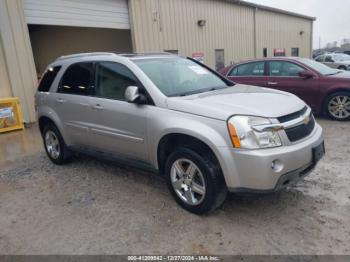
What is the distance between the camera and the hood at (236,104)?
9.85ft

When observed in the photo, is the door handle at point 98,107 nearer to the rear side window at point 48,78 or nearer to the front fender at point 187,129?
the front fender at point 187,129

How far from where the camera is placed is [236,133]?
2.86m

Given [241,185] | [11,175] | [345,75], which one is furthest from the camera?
[345,75]

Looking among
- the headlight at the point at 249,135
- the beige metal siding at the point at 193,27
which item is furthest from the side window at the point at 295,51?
the headlight at the point at 249,135

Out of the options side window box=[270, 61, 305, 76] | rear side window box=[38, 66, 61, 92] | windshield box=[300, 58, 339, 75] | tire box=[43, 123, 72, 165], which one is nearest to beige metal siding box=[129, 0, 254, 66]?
side window box=[270, 61, 305, 76]

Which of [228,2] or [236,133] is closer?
[236,133]

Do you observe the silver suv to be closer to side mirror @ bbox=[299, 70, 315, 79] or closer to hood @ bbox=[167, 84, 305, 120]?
hood @ bbox=[167, 84, 305, 120]

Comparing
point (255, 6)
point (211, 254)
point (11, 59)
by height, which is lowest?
point (211, 254)

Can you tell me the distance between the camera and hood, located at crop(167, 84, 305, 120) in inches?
118

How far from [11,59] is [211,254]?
7654mm

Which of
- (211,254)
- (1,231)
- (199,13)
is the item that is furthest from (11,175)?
(199,13)

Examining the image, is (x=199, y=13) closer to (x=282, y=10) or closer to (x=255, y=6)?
(x=255, y=6)

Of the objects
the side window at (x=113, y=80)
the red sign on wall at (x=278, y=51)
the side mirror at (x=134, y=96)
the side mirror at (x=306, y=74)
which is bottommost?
the side mirror at (x=306, y=74)

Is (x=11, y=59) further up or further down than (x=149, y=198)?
further up
